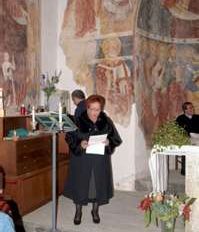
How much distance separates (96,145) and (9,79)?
269 centimetres

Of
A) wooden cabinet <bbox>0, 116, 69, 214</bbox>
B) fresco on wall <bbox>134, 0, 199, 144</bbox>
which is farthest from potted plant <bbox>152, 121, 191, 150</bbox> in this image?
fresco on wall <bbox>134, 0, 199, 144</bbox>

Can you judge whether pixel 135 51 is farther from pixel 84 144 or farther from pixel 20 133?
pixel 84 144

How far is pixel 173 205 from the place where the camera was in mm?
4758

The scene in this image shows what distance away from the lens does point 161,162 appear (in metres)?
6.91

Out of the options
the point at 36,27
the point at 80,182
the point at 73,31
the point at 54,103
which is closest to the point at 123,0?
the point at 73,31

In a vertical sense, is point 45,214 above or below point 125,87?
below

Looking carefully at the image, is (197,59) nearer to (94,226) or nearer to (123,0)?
(123,0)

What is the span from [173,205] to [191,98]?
20.0 feet

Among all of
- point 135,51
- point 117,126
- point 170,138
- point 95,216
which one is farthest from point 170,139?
point 135,51

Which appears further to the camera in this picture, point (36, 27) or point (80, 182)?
point (36, 27)

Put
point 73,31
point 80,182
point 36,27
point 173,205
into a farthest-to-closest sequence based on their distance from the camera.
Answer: point 73,31 → point 36,27 → point 80,182 → point 173,205

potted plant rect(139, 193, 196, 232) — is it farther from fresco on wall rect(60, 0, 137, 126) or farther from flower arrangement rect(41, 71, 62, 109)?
flower arrangement rect(41, 71, 62, 109)

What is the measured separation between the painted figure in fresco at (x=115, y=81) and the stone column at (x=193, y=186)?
3.14 m

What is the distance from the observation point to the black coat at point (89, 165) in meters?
5.88
